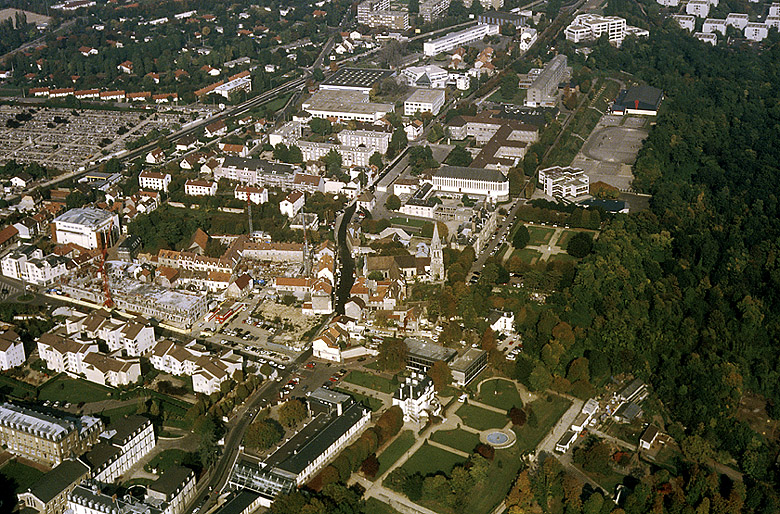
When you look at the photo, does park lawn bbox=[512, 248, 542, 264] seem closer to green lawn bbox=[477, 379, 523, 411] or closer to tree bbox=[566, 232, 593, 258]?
tree bbox=[566, 232, 593, 258]

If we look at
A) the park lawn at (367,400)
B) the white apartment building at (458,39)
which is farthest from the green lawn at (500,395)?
the white apartment building at (458,39)

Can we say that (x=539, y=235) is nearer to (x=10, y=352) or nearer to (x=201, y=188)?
(x=201, y=188)

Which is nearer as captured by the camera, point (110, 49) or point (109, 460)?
point (109, 460)

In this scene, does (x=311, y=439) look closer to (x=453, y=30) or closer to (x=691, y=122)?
(x=691, y=122)

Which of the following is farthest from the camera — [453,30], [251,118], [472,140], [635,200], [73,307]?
[453,30]

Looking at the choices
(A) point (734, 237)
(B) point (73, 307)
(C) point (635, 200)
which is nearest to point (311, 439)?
(B) point (73, 307)

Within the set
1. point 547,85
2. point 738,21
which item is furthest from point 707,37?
point 547,85
